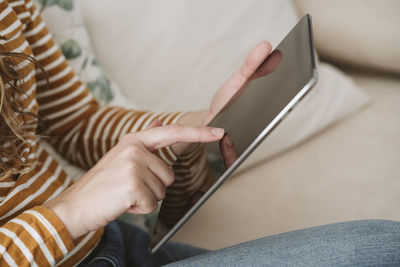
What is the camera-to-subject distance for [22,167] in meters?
0.48

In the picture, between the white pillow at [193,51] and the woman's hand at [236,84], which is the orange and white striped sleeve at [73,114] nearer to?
the woman's hand at [236,84]

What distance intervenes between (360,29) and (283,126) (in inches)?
11.0

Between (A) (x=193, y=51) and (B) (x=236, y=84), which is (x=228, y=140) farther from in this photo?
(A) (x=193, y=51)

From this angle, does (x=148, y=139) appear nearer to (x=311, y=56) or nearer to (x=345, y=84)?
(x=311, y=56)

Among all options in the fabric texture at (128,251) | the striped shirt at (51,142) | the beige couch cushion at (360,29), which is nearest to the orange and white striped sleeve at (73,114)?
the striped shirt at (51,142)

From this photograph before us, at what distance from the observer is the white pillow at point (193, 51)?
0.77m

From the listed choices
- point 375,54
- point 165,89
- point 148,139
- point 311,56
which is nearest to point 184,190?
point 148,139

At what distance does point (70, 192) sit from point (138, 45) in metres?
0.44

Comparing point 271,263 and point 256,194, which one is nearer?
point 271,263

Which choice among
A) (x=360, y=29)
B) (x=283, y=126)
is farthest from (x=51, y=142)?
(x=360, y=29)

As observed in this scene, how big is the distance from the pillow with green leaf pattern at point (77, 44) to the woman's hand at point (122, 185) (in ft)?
1.09

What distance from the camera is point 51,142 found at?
2.18 feet

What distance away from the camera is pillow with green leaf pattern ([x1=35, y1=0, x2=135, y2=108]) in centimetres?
68

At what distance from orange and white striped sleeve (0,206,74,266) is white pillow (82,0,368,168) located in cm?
44
